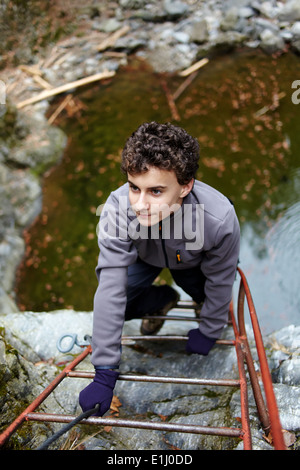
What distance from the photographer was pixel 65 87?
6.39m

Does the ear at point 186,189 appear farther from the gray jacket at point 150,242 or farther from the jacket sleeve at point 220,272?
the jacket sleeve at point 220,272

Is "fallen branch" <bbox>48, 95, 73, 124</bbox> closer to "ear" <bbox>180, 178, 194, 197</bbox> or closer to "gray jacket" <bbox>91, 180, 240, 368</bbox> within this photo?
"gray jacket" <bbox>91, 180, 240, 368</bbox>

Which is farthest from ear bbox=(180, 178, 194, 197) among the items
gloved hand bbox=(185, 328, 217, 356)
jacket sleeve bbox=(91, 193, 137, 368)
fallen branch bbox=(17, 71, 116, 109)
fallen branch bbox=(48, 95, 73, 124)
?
fallen branch bbox=(17, 71, 116, 109)

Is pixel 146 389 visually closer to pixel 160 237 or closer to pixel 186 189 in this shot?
pixel 160 237

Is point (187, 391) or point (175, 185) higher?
point (175, 185)

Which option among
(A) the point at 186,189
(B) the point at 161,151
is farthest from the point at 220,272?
(B) the point at 161,151

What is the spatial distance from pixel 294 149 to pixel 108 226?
332 centimetres

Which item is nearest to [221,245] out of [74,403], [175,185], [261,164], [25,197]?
[175,185]

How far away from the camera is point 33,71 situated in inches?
270

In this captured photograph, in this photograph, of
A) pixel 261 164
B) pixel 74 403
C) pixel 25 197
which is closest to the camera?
pixel 74 403

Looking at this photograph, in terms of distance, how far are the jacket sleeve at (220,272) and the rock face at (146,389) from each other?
0.37 m

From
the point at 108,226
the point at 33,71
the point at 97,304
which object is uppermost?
the point at 33,71

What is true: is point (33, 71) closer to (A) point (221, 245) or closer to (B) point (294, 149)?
(B) point (294, 149)

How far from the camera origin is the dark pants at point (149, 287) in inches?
90.5
